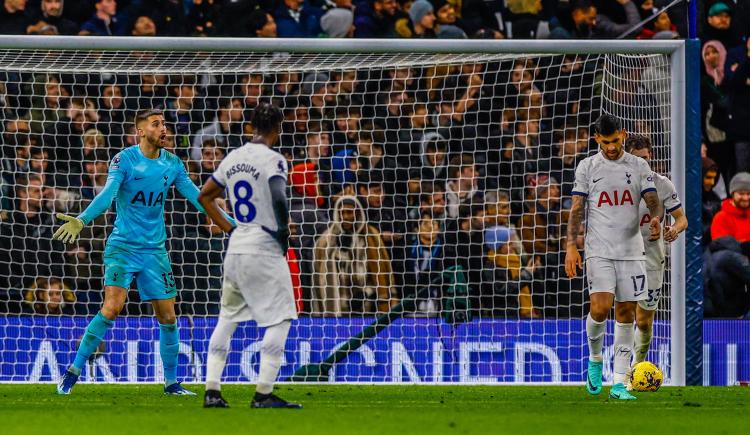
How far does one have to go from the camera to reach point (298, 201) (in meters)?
13.6

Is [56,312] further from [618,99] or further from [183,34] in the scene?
[618,99]

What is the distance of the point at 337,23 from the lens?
15.4 m

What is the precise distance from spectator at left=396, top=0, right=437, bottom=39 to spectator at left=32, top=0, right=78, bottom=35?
12.7 ft

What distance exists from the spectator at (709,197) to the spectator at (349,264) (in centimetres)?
388

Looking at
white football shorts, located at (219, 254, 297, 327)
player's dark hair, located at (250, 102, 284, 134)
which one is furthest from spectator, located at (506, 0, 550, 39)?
white football shorts, located at (219, 254, 297, 327)

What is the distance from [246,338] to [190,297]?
4.61ft

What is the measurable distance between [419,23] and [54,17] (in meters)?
4.30

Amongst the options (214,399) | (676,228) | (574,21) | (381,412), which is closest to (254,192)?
(214,399)

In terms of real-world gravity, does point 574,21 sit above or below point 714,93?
above

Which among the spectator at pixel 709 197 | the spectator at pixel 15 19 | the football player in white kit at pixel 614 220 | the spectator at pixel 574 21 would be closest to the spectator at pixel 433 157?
the spectator at pixel 574 21

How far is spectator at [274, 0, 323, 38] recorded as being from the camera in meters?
15.6

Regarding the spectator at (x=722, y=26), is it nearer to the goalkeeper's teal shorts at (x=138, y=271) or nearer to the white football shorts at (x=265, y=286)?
the goalkeeper's teal shorts at (x=138, y=271)

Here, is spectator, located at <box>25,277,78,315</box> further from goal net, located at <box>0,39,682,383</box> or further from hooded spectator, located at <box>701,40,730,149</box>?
hooded spectator, located at <box>701,40,730,149</box>

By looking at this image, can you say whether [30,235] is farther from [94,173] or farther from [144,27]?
[144,27]
